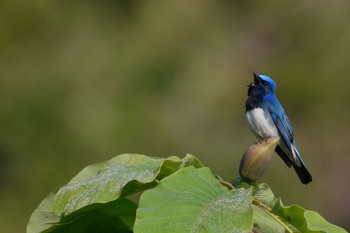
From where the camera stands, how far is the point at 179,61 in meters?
10.1

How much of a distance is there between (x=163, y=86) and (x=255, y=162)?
7311 mm

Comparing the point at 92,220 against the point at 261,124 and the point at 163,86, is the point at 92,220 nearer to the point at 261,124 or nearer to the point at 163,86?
the point at 261,124

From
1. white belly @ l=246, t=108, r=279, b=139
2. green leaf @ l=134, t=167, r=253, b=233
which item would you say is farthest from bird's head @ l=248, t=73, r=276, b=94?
green leaf @ l=134, t=167, r=253, b=233

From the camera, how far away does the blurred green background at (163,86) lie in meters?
8.80

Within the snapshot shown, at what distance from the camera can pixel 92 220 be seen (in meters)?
2.25

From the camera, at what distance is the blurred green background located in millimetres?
8797

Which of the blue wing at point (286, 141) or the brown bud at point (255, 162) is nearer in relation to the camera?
the brown bud at point (255, 162)

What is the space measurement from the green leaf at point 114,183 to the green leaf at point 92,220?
0.08 metres

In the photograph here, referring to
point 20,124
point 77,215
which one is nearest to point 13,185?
point 20,124

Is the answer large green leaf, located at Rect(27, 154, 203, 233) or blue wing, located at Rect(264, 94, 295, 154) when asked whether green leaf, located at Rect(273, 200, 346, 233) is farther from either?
blue wing, located at Rect(264, 94, 295, 154)

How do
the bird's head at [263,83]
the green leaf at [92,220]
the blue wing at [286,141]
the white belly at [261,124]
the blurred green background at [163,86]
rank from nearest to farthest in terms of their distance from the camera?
1. the green leaf at [92,220]
2. the blue wing at [286,141]
3. the white belly at [261,124]
4. the bird's head at [263,83]
5. the blurred green background at [163,86]

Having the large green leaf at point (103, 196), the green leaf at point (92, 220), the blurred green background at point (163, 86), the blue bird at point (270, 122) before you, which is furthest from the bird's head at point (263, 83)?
the blurred green background at point (163, 86)

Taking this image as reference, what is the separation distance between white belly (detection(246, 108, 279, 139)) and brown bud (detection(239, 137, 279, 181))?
1.96 metres

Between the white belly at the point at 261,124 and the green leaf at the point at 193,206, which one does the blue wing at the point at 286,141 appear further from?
the green leaf at the point at 193,206
